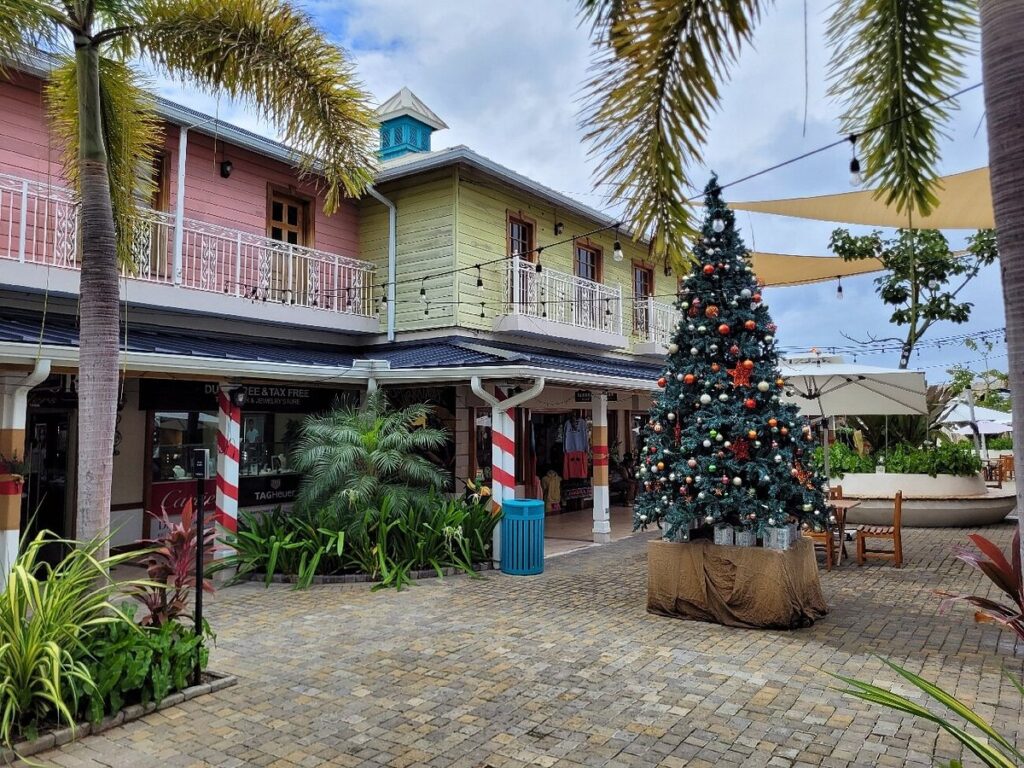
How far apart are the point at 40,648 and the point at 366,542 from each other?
183 inches

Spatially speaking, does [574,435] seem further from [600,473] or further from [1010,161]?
[1010,161]

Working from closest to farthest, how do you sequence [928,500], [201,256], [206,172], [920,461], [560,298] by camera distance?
[201,256]
[206,172]
[928,500]
[920,461]
[560,298]

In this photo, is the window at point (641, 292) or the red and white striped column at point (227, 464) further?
the window at point (641, 292)

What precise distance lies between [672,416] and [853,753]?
11.7ft

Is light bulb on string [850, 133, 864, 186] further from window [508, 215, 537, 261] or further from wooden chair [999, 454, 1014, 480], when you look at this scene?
wooden chair [999, 454, 1014, 480]

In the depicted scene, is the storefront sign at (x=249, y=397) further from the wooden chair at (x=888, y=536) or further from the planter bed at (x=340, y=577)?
the wooden chair at (x=888, y=536)

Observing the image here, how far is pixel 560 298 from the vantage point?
13.3 metres

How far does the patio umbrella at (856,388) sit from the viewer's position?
34.4 ft

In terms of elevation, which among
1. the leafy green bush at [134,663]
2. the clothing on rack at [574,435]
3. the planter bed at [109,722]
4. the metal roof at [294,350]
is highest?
the metal roof at [294,350]

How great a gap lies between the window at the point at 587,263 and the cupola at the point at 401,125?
3893 mm

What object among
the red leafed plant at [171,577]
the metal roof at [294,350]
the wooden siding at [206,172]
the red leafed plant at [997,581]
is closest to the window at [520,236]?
the metal roof at [294,350]

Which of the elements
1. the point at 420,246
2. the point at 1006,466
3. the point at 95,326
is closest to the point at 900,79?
the point at 95,326

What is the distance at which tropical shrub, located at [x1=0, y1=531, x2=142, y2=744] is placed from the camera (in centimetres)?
386

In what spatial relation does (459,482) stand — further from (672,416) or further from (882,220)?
(882,220)
